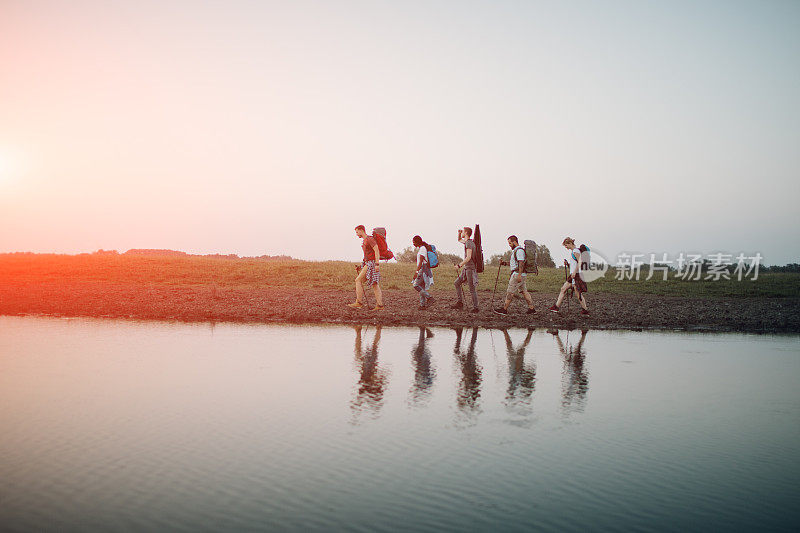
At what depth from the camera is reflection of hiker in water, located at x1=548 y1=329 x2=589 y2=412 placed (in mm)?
9703

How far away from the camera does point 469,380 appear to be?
11.2 m

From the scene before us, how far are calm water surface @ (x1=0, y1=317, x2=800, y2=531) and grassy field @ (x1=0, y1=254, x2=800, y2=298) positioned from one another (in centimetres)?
2050

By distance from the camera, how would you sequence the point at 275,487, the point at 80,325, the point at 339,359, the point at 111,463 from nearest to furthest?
1. the point at 275,487
2. the point at 111,463
3. the point at 339,359
4. the point at 80,325

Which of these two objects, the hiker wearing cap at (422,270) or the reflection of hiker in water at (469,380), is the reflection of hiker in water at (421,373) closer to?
the reflection of hiker in water at (469,380)

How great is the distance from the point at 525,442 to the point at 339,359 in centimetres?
602

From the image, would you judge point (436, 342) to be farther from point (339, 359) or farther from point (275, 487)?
point (275, 487)

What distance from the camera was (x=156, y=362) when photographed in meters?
12.0

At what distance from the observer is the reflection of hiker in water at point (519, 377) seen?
9.98 metres

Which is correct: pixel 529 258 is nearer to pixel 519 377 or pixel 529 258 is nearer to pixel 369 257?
pixel 369 257

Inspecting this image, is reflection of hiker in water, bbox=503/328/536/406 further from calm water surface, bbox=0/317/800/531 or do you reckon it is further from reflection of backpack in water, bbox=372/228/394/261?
reflection of backpack in water, bbox=372/228/394/261

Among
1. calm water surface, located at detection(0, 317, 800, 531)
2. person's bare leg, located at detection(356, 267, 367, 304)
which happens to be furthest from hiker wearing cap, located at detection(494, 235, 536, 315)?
calm water surface, located at detection(0, 317, 800, 531)

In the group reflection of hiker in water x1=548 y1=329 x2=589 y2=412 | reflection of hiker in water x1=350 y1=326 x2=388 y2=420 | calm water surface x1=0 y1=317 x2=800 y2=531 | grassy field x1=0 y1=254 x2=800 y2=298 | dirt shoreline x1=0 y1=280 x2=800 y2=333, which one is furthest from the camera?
grassy field x1=0 y1=254 x2=800 y2=298

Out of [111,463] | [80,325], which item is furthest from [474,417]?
[80,325]

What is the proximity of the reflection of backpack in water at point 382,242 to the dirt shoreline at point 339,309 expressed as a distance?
1833 mm
